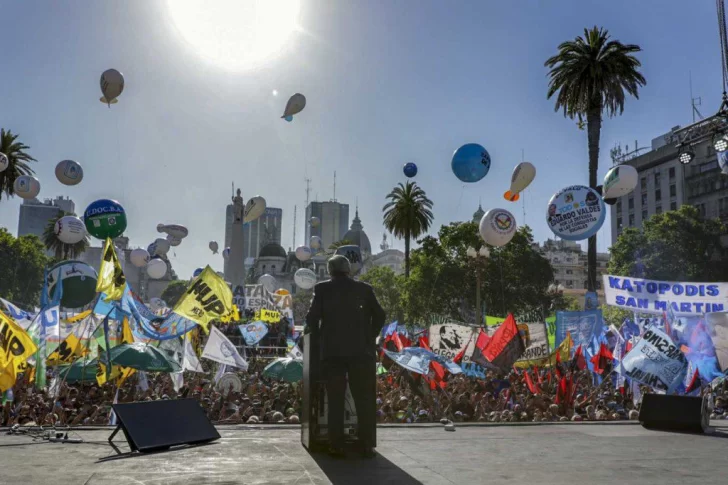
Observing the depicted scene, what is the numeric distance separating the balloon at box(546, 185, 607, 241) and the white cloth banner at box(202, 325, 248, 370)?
10637 mm

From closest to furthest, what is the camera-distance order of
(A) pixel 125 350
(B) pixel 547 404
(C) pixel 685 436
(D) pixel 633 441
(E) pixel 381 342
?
(D) pixel 633 441
(C) pixel 685 436
(A) pixel 125 350
(B) pixel 547 404
(E) pixel 381 342

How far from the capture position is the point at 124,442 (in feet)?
21.8

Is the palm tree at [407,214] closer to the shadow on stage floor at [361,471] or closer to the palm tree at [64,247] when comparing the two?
the palm tree at [64,247]

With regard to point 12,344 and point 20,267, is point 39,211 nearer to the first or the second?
point 20,267

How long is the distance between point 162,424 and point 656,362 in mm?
9150

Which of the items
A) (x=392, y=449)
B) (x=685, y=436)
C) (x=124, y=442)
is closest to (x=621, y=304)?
(x=685, y=436)

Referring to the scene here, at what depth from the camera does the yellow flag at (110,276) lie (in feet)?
39.4

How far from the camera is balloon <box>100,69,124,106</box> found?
23.9 metres

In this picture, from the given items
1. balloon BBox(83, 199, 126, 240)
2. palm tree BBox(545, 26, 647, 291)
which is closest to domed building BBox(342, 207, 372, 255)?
palm tree BBox(545, 26, 647, 291)

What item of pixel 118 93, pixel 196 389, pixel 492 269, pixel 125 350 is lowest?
pixel 196 389

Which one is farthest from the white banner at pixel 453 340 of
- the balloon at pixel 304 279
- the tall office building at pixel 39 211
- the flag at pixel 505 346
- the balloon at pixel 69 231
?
the tall office building at pixel 39 211

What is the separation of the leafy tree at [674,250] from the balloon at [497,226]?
3598 centimetres

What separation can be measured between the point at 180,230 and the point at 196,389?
3442 cm

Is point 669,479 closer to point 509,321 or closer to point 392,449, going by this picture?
point 392,449
